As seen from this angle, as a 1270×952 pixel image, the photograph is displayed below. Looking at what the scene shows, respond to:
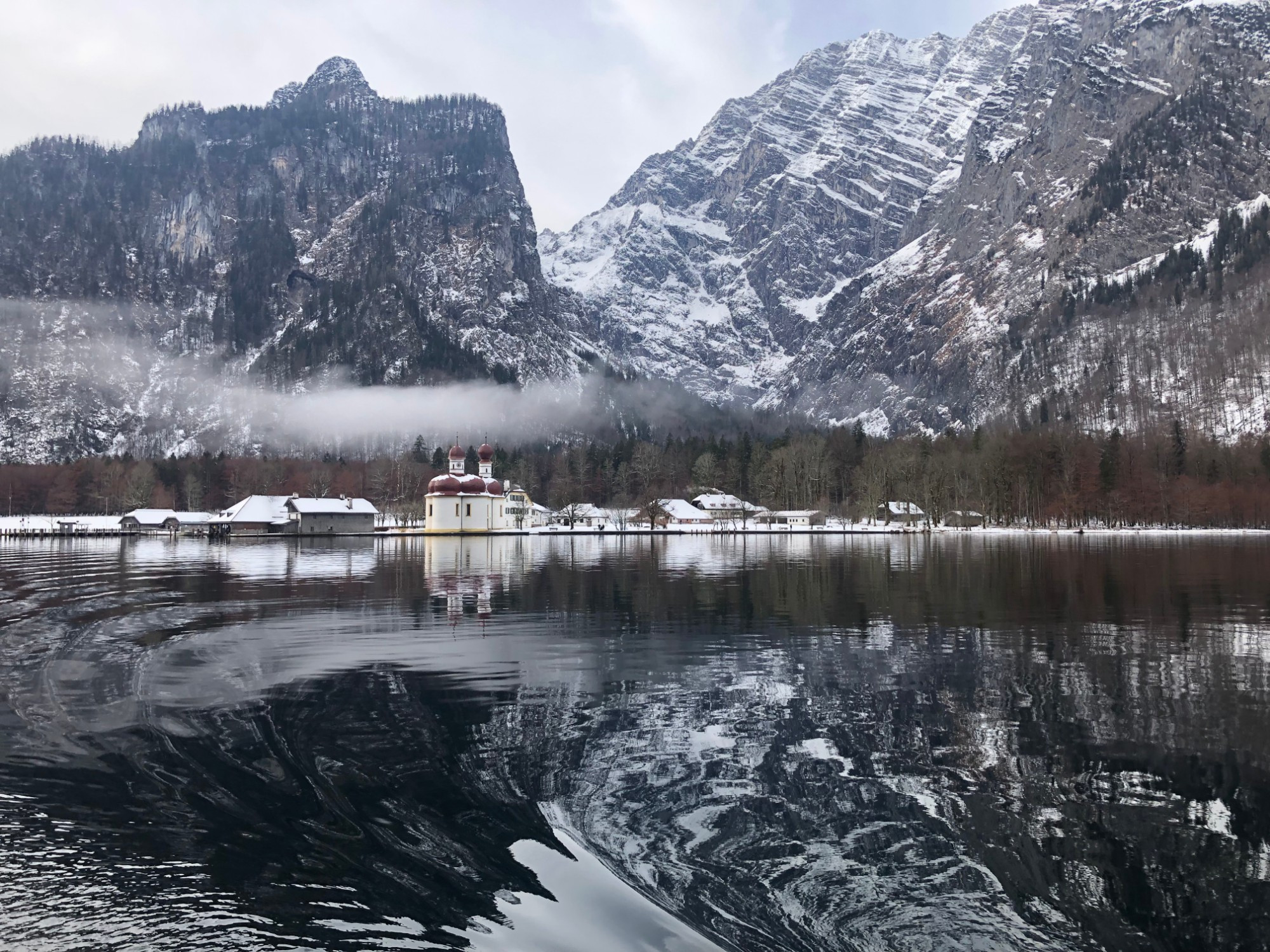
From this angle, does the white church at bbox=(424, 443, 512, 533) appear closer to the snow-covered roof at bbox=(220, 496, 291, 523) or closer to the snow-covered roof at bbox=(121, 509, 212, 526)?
the snow-covered roof at bbox=(220, 496, 291, 523)

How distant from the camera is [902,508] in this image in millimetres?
159875

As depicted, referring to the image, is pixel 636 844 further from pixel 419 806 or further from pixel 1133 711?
pixel 1133 711

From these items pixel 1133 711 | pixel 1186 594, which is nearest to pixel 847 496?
pixel 1186 594

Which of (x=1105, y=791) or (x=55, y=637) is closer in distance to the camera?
(x=1105, y=791)

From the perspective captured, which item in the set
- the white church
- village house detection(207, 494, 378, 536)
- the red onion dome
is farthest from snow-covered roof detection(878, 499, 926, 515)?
Result: village house detection(207, 494, 378, 536)

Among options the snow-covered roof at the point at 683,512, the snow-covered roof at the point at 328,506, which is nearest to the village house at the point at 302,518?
the snow-covered roof at the point at 328,506

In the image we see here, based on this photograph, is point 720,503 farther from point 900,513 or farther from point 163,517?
point 163,517

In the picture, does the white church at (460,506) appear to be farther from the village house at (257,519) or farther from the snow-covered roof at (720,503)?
the snow-covered roof at (720,503)

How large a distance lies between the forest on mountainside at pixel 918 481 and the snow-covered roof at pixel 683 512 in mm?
4304

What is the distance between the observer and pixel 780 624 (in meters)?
32.5

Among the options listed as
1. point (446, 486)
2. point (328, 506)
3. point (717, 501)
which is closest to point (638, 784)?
point (328, 506)

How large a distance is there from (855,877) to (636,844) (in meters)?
2.77

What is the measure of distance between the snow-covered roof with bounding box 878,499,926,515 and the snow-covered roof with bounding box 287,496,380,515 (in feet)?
282

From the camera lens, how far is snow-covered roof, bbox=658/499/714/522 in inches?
6649
